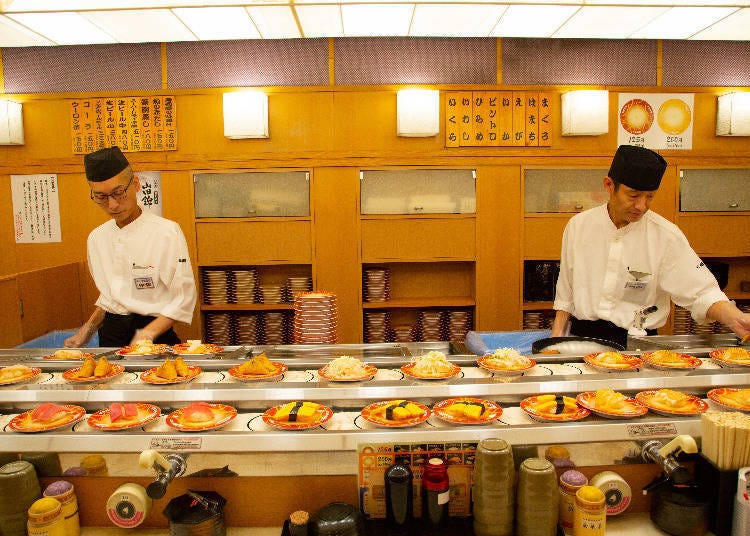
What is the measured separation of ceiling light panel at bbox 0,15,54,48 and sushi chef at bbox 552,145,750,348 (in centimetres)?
504

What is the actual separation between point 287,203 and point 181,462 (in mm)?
4069

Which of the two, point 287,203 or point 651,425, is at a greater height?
point 287,203

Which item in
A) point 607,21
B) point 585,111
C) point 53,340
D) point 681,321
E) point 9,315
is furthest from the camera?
point 681,321

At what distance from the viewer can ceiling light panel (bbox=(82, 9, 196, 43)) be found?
4.53 meters

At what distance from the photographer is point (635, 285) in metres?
3.04

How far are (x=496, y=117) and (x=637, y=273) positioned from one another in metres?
2.75

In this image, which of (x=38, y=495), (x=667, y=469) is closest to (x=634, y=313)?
(x=667, y=469)

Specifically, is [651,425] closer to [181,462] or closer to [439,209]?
[181,462]

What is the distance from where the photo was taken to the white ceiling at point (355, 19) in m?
4.37

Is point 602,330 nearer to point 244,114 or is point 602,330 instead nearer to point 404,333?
point 404,333

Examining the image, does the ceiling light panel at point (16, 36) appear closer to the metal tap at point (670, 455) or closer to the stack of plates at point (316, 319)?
the stack of plates at point (316, 319)

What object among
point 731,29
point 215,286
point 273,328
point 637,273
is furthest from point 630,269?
point 215,286

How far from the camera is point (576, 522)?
1460 millimetres

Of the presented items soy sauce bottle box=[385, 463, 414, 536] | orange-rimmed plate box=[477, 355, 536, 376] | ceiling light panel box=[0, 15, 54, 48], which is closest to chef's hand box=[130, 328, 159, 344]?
orange-rimmed plate box=[477, 355, 536, 376]
